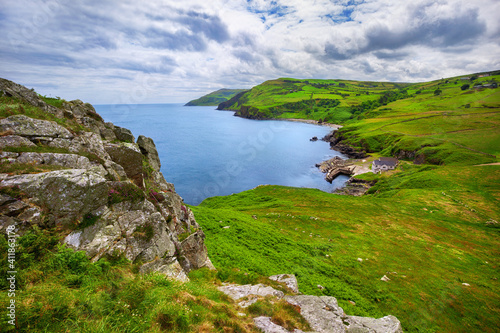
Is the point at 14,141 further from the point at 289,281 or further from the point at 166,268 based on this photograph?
the point at 289,281

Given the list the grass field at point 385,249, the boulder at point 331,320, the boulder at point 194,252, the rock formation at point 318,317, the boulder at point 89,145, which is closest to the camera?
the rock formation at point 318,317

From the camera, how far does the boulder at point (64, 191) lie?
1056 centimetres

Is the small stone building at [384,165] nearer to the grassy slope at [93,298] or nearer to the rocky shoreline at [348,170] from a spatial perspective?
the rocky shoreline at [348,170]

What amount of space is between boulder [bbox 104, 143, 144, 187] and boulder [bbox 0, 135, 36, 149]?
19.1 feet

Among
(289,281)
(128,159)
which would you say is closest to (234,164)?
(128,159)

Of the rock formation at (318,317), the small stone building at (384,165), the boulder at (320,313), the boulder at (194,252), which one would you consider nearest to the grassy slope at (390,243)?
the boulder at (194,252)

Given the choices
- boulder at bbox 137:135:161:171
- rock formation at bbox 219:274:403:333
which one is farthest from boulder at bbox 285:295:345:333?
boulder at bbox 137:135:161:171

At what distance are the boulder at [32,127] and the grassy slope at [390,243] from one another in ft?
56.5

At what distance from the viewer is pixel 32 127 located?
1401 centimetres

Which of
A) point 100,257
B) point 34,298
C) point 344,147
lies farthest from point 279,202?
point 344,147

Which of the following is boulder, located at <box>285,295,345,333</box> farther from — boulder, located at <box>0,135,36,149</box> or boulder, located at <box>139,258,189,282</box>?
boulder, located at <box>0,135,36,149</box>

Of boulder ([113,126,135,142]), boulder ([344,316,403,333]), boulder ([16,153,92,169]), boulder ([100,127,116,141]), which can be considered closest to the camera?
boulder ([16,153,92,169])

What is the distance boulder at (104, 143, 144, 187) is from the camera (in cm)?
1897

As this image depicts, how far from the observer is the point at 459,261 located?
99.0 ft
